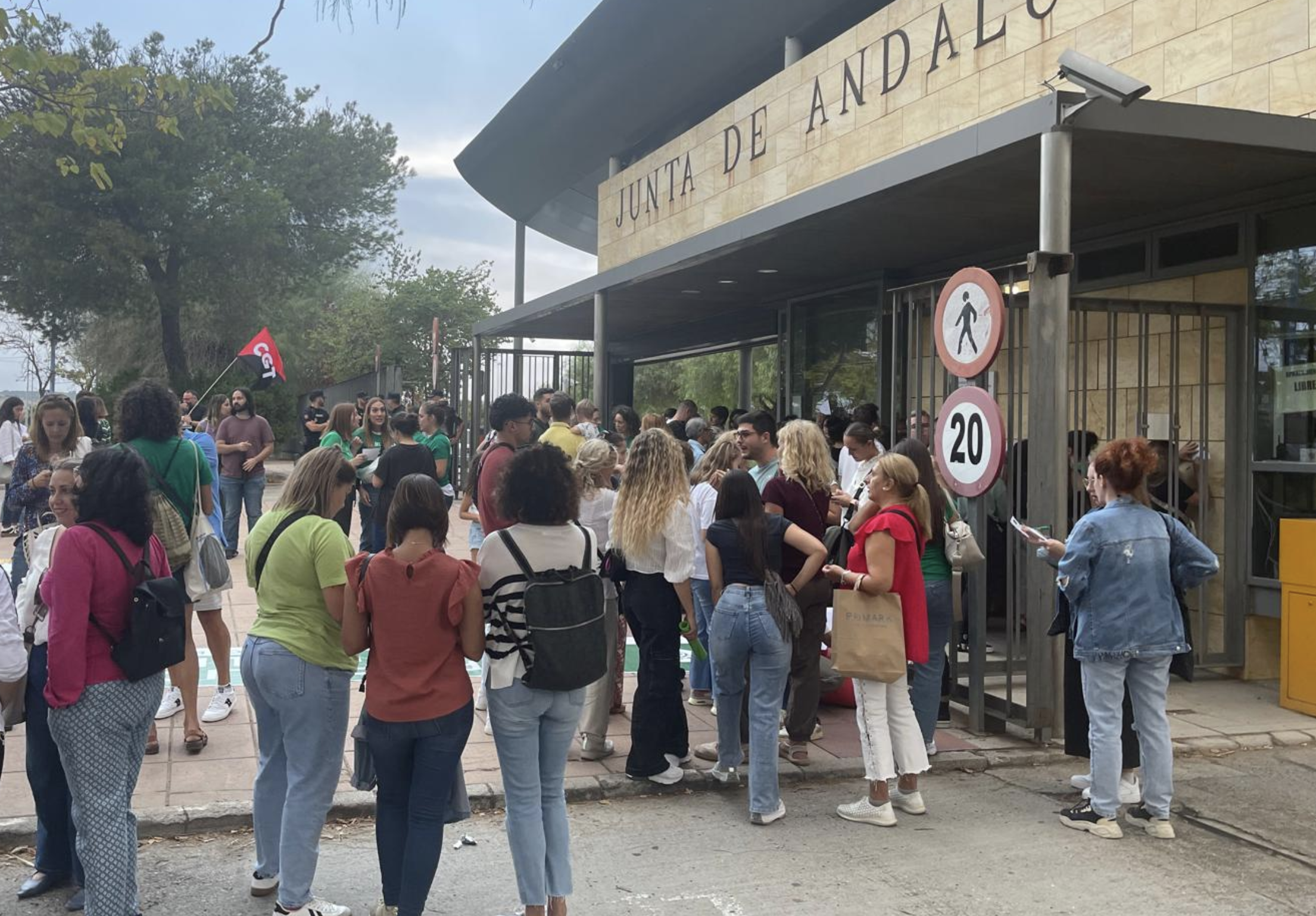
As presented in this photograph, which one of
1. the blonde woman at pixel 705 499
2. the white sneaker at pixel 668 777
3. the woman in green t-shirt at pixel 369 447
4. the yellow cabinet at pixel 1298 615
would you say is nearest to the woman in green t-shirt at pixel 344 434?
the woman in green t-shirt at pixel 369 447

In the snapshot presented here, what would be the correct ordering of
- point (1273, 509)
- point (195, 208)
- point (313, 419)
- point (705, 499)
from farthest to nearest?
point (195, 208), point (313, 419), point (1273, 509), point (705, 499)

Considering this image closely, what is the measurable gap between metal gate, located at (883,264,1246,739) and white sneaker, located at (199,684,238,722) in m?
4.23

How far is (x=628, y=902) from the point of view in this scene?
4.36 m

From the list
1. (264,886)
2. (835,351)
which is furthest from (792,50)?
(264,886)

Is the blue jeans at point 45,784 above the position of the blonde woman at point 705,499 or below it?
below

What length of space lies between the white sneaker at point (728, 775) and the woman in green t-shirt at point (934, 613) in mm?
981

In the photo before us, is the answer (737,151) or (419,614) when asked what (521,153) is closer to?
(737,151)

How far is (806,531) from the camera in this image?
576cm

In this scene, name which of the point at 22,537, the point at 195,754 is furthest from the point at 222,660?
the point at 22,537

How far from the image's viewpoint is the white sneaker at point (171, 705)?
6473 mm

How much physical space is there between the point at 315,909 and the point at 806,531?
2.86 metres

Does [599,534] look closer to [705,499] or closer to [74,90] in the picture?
[705,499]

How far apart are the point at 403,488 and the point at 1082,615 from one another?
312 cm

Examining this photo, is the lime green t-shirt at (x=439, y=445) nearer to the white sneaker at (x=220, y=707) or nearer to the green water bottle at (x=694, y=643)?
the white sneaker at (x=220, y=707)
